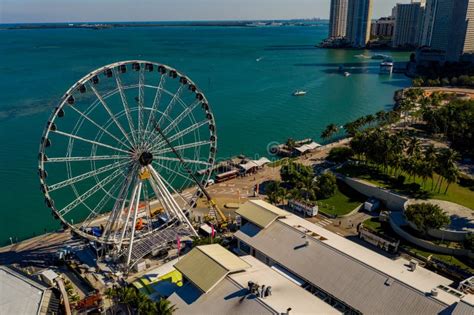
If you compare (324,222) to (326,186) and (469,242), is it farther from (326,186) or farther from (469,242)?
(469,242)

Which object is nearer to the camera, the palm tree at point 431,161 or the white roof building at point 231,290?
the white roof building at point 231,290

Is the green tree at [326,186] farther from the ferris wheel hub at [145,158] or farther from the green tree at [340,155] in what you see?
the ferris wheel hub at [145,158]

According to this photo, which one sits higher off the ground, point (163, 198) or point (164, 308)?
point (163, 198)

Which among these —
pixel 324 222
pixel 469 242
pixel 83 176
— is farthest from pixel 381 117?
pixel 83 176

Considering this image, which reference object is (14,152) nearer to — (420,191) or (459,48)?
(420,191)

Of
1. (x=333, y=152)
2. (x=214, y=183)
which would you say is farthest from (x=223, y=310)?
(x=333, y=152)

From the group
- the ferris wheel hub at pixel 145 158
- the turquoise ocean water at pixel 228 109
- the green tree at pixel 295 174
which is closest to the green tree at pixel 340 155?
the green tree at pixel 295 174

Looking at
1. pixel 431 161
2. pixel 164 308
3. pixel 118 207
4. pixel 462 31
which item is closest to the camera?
pixel 164 308
